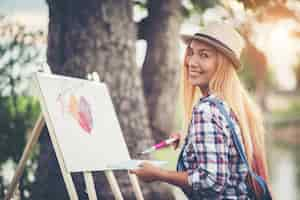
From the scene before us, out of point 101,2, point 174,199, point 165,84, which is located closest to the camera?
point 101,2

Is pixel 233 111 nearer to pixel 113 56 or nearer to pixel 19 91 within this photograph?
pixel 113 56

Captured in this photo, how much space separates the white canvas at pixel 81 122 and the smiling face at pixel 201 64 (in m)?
0.49

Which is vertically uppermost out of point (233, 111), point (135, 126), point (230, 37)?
point (230, 37)

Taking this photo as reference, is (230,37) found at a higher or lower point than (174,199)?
higher

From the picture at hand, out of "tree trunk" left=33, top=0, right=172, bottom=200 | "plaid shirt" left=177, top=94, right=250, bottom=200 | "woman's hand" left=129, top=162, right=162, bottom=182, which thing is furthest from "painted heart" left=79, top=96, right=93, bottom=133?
"tree trunk" left=33, top=0, right=172, bottom=200

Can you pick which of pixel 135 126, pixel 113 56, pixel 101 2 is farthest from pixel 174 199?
pixel 101 2

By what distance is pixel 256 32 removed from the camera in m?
7.37

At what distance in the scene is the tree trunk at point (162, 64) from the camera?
7129 millimetres

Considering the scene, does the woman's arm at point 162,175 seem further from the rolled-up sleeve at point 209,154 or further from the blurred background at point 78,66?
the blurred background at point 78,66

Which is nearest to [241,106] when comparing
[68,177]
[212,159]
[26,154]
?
[212,159]

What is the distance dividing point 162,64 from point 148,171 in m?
4.05

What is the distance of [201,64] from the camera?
3389 mm

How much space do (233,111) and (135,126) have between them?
2.07 m

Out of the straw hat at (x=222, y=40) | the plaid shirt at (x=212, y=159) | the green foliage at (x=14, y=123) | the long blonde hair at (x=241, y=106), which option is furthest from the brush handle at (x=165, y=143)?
the green foliage at (x=14, y=123)
